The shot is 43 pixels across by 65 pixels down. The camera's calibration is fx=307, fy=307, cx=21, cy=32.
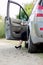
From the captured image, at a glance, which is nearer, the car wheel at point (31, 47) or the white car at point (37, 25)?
the white car at point (37, 25)

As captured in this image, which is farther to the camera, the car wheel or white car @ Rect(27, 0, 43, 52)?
the car wheel

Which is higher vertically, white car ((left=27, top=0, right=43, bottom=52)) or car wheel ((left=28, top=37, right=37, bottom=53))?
white car ((left=27, top=0, right=43, bottom=52))

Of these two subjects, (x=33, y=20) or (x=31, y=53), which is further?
(x=31, y=53)

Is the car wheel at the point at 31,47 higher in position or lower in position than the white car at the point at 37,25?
lower

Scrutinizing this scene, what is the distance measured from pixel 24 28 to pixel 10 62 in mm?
2955

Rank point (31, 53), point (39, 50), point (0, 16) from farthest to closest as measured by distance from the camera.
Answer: point (0, 16) < point (39, 50) < point (31, 53)

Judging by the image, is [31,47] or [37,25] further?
[31,47]

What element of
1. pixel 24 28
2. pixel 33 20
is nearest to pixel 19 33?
pixel 24 28

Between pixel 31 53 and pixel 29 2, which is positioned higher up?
pixel 29 2

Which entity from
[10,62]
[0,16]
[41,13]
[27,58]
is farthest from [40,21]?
[0,16]

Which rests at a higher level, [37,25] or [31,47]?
[37,25]

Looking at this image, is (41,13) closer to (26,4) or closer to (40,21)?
(40,21)

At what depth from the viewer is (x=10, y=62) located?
315 inches

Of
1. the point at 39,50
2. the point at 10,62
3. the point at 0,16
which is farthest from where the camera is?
the point at 0,16
